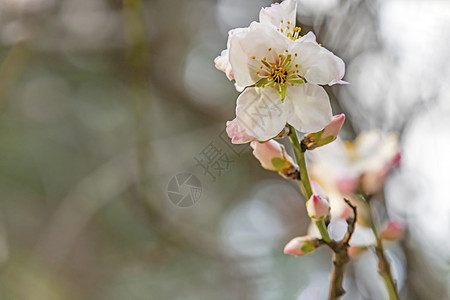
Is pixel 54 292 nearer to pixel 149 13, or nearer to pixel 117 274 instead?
pixel 117 274

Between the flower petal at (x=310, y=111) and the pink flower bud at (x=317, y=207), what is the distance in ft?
0.16

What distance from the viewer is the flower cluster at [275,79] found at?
0.28 meters

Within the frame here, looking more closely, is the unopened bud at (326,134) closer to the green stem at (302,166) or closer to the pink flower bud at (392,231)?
the green stem at (302,166)

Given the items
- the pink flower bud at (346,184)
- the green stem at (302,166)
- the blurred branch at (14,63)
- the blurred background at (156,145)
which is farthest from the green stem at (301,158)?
the blurred branch at (14,63)

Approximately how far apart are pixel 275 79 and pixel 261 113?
0.13ft

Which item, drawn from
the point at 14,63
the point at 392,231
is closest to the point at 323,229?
the point at 392,231

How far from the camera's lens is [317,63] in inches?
11.5

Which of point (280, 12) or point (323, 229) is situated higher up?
point (280, 12)

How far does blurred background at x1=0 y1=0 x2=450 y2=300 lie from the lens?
69 cm

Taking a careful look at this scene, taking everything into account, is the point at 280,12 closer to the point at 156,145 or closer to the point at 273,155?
the point at 273,155

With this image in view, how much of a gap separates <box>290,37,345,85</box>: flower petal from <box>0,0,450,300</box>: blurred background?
35 centimetres

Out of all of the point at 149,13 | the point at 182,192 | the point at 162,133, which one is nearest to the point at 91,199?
the point at 162,133

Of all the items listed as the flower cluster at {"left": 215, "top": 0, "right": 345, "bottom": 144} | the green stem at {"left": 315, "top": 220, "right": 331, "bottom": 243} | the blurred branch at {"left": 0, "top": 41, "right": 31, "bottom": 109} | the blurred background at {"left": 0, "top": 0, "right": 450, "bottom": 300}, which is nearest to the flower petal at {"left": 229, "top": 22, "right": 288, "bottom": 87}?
the flower cluster at {"left": 215, "top": 0, "right": 345, "bottom": 144}

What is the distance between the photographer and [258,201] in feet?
4.39
